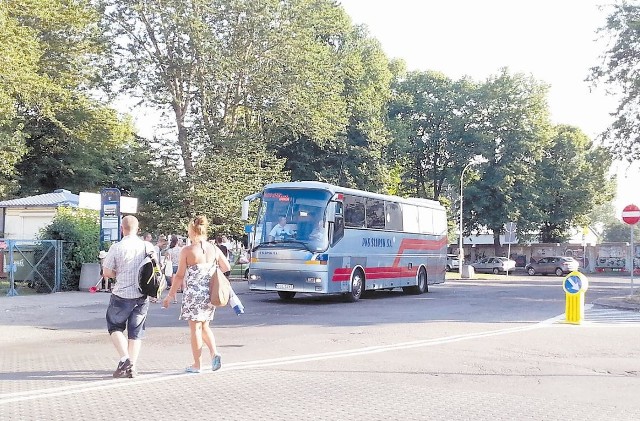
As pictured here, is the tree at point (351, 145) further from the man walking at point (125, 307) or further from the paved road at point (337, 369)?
the man walking at point (125, 307)

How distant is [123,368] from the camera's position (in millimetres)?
8477

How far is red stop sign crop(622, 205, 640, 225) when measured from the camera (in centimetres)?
2252

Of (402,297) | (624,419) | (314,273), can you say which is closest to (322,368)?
(624,419)

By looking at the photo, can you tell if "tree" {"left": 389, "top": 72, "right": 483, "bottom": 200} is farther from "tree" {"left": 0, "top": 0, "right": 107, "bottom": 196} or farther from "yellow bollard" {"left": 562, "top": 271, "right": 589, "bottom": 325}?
"yellow bollard" {"left": 562, "top": 271, "right": 589, "bottom": 325}

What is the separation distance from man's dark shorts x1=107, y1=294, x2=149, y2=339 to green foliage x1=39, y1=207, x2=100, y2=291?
52.2 feet

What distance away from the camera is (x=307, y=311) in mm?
18922

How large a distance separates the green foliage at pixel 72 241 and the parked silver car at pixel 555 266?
43.7 metres

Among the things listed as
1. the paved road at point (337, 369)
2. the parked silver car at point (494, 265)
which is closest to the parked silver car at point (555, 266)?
the parked silver car at point (494, 265)

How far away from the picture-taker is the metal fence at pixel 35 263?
22.4m

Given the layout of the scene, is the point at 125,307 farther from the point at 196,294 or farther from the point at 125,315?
the point at 196,294

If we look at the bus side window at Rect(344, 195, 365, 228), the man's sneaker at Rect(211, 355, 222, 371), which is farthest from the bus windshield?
the man's sneaker at Rect(211, 355, 222, 371)

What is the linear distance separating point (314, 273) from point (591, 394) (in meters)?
12.9

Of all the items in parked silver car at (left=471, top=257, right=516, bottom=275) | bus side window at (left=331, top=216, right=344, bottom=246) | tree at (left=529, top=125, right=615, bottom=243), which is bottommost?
parked silver car at (left=471, top=257, right=516, bottom=275)

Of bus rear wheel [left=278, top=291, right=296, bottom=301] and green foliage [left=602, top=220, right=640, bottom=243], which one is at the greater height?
green foliage [left=602, top=220, right=640, bottom=243]
